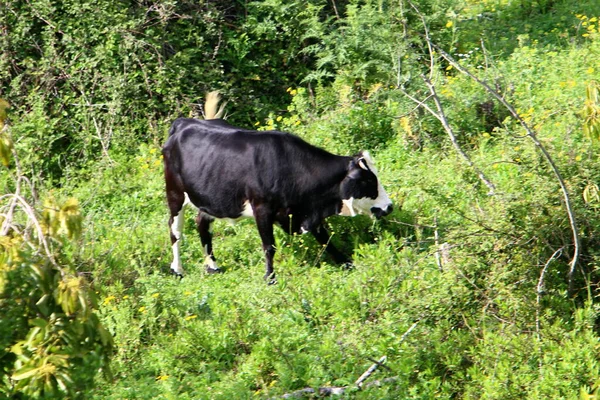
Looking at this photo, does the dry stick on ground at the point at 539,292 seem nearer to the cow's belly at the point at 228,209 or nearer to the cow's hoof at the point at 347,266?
the cow's hoof at the point at 347,266

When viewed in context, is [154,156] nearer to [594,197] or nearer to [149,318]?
[149,318]

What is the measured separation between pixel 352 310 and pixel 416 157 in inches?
130

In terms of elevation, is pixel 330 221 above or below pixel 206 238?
above

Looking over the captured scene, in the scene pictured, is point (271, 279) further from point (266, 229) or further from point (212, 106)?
point (212, 106)

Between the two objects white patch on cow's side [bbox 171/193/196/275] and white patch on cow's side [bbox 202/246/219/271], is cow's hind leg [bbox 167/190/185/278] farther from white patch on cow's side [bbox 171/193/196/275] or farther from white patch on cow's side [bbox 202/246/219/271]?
white patch on cow's side [bbox 202/246/219/271]

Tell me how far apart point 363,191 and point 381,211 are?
272 mm

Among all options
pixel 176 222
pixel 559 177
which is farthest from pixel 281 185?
pixel 559 177

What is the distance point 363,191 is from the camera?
9.43 m

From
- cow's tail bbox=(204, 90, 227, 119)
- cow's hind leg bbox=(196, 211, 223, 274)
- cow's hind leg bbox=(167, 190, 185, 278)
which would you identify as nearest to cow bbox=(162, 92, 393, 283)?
cow's hind leg bbox=(196, 211, 223, 274)

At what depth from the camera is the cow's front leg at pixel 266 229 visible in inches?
369

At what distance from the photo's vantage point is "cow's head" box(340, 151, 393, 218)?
9.43 metres

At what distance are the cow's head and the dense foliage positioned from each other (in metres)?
0.26

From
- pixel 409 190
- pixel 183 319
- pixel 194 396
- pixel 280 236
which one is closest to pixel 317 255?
pixel 280 236

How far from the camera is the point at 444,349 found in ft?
24.8
